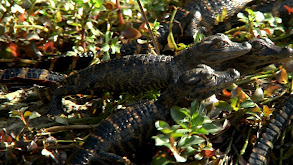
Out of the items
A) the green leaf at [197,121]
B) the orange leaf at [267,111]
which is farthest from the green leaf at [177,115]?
the orange leaf at [267,111]

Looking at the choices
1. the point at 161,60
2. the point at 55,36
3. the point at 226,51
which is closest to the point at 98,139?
the point at 161,60

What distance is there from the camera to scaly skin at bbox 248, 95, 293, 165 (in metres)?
2.41

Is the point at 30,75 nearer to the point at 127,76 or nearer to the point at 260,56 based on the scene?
the point at 127,76

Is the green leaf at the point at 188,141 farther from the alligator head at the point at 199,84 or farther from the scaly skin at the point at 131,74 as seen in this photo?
the scaly skin at the point at 131,74

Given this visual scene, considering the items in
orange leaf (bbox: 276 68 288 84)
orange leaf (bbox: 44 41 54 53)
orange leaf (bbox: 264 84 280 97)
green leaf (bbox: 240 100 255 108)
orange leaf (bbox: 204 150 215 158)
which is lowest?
orange leaf (bbox: 264 84 280 97)

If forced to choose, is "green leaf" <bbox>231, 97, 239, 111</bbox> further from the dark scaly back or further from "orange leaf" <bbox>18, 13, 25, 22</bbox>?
"orange leaf" <bbox>18, 13, 25, 22</bbox>

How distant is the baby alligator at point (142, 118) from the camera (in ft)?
8.13

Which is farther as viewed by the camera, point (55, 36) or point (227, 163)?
point (55, 36)

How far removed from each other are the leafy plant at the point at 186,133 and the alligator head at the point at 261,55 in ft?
2.87

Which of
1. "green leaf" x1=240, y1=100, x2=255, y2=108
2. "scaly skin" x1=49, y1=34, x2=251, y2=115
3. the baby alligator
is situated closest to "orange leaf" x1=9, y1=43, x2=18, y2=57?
"scaly skin" x1=49, y1=34, x2=251, y2=115

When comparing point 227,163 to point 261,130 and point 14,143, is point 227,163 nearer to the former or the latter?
point 261,130

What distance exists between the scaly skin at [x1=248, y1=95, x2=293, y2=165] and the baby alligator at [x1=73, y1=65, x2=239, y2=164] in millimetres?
422

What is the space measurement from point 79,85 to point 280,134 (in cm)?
168

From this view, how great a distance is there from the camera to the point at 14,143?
8.29 feet
